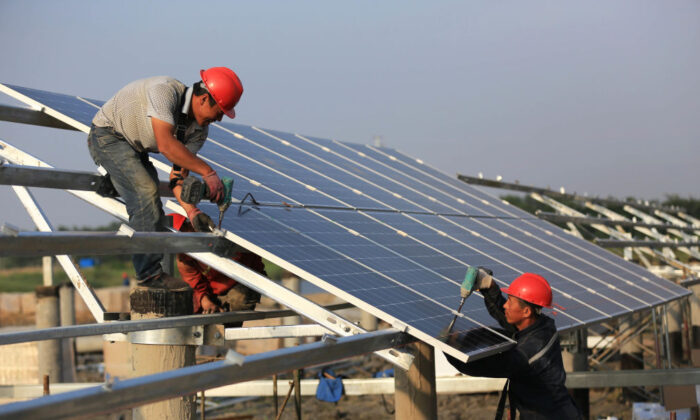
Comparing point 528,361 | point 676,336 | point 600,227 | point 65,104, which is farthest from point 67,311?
point 676,336

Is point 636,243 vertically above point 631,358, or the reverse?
point 636,243

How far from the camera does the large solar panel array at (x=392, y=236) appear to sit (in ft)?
20.9

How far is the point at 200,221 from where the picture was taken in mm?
6098

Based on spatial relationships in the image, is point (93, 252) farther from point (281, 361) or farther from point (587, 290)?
point (587, 290)

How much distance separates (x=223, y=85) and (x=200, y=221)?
1092mm

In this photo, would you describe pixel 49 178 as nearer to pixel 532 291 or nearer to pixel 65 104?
pixel 65 104

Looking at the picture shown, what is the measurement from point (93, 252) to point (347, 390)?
7.73 meters

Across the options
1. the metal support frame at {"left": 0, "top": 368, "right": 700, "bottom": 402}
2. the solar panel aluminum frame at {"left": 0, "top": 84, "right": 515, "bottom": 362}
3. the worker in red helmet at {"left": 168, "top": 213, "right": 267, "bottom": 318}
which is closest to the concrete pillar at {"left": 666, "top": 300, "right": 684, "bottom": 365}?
the metal support frame at {"left": 0, "top": 368, "right": 700, "bottom": 402}

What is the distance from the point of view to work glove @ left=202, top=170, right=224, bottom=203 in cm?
598

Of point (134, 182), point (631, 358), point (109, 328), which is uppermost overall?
point (134, 182)

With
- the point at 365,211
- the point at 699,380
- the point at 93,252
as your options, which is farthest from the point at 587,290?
the point at 93,252

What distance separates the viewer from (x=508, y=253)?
1021 cm

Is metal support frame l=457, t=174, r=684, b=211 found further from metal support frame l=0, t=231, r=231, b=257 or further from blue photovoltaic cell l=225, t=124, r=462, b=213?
metal support frame l=0, t=231, r=231, b=257

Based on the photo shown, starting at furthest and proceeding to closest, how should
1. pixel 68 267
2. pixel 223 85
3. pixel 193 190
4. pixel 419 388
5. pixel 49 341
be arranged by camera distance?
pixel 49 341, pixel 419 388, pixel 68 267, pixel 223 85, pixel 193 190
